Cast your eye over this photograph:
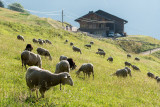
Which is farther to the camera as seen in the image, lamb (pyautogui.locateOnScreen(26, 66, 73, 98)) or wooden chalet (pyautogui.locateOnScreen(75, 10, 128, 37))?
wooden chalet (pyautogui.locateOnScreen(75, 10, 128, 37))

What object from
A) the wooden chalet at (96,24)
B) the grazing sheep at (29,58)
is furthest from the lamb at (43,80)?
the wooden chalet at (96,24)

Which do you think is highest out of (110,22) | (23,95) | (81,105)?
(110,22)

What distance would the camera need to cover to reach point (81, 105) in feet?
28.5

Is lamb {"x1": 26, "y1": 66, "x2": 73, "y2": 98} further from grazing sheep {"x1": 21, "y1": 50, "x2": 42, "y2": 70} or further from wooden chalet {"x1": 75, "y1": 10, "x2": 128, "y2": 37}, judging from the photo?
wooden chalet {"x1": 75, "y1": 10, "x2": 128, "y2": 37}

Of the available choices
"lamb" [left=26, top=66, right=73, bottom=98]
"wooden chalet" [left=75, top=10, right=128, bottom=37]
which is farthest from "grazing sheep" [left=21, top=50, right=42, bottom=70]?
"wooden chalet" [left=75, top=10, right=128, bottom=37]

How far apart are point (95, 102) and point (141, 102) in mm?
3655

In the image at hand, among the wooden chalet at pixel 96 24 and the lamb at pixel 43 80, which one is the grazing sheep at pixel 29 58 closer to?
A: the lamb at pixel 43 80

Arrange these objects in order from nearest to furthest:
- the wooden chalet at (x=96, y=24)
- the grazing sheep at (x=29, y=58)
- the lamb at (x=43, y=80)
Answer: the lamb at (x=43, y=80), the grazing sheep at (x=29, y=58), the wooden chalet at (x=96, y=24)

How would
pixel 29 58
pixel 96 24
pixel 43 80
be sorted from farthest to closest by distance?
pixel 96 24 → pixel 29 58 → pixel 43 80

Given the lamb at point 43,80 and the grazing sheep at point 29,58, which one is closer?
the lamb at point 43,80

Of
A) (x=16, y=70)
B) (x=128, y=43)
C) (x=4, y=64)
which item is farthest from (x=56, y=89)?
(x=128, y=43)

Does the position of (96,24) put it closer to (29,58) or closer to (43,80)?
(29,58)

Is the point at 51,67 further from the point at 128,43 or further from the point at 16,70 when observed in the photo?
the point at 128,43

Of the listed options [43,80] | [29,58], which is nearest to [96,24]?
[29,58]
